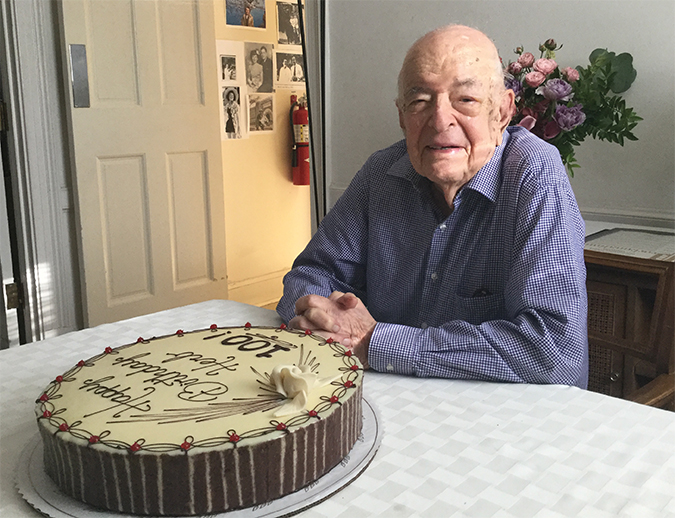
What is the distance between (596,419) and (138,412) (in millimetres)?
601

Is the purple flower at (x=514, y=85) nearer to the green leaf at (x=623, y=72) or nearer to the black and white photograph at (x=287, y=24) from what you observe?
the green leaf at (x=623, y=72)

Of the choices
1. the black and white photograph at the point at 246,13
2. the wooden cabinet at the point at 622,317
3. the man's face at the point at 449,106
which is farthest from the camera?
the black and white photograph at the point at 246,13

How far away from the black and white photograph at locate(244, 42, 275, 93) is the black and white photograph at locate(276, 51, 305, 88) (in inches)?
2.4

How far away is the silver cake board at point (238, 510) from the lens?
673 mm

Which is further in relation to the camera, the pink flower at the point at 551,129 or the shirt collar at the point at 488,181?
the pink flower at the point at 551,129

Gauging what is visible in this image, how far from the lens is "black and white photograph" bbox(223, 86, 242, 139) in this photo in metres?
3.91

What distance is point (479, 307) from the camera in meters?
1.31

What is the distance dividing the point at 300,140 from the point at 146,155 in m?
1.23

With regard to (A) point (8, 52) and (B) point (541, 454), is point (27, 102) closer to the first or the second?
(A) point (8, 52)

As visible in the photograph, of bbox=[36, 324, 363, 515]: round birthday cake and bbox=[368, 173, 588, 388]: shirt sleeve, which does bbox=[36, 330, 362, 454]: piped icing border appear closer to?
bbox=[36, 324, 363, 515]: round birthday cake

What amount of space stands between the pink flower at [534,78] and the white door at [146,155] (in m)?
1.97

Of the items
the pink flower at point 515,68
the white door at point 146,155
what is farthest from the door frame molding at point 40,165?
the pink flower at point 515,68

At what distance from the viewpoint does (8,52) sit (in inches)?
108

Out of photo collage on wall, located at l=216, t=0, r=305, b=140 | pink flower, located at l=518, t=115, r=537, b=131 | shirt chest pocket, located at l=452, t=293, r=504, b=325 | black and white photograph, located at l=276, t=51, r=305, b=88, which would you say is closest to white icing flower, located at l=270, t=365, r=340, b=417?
shirt chest pocket, located at l=452, t=293, r=504, b=325
